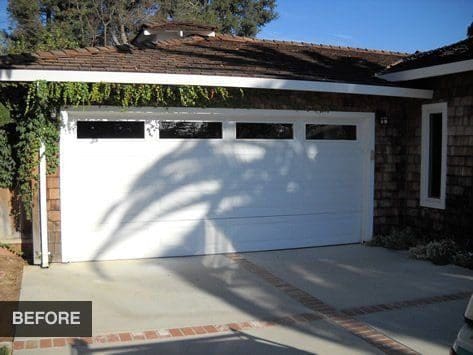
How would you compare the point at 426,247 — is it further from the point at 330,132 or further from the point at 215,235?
the point at 215,235

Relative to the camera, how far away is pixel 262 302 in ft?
19.3

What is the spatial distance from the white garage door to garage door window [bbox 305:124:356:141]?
0.07 ft

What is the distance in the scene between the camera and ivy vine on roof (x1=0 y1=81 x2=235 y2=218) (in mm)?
7172

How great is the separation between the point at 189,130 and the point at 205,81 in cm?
99

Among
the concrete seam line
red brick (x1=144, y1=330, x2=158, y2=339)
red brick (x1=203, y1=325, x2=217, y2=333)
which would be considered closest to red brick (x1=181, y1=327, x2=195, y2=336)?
red brick (x1=203, y1=325, x2=217, y2=333)

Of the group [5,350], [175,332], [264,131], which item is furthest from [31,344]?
[264,131]

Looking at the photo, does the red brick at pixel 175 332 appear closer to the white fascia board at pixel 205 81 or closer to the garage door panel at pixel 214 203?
the garage door panel at pixel 214 203

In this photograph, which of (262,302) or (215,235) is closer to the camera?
(262,302)

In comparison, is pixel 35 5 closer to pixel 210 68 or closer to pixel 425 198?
pixel 210 68

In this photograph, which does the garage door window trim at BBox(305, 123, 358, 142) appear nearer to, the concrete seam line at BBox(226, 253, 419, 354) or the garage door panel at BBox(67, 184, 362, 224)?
the garage door panel at BBox(67, 184, 362, 224)

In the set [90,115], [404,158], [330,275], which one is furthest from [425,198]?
[90,115]

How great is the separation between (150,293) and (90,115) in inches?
120

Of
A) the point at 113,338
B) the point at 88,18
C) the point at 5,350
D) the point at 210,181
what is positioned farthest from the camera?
the point at 88,18

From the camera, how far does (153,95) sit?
7.68 meters
